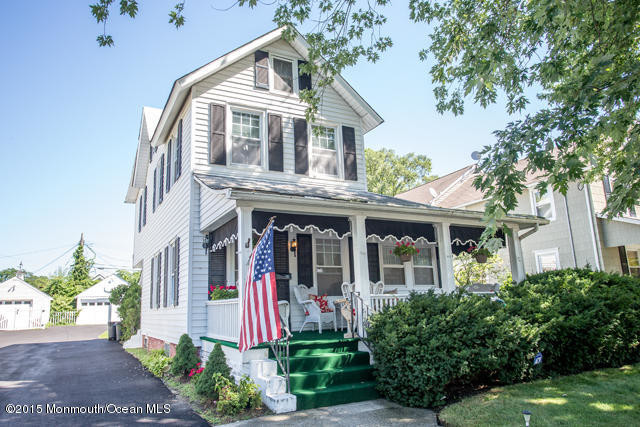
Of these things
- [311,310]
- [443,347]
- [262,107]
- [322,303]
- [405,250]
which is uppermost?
[262,107]

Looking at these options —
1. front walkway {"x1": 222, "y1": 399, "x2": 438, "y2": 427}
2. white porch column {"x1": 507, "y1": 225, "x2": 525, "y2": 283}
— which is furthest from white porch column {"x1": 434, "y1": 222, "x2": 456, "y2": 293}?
front walkway {"x1": 222, "y1": 399, "x2": 438, "y2": 427}

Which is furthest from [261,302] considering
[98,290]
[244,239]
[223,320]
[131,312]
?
[98,290]

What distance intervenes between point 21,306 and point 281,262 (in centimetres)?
3463

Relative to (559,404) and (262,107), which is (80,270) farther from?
(559,404)

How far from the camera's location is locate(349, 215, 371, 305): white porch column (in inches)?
305

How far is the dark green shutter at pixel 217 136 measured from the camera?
Result: 9.56 m

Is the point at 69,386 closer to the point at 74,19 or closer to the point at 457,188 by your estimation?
the point at 74,19

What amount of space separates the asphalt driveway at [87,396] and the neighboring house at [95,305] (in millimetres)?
26586

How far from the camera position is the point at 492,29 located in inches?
247

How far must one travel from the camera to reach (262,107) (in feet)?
34.2

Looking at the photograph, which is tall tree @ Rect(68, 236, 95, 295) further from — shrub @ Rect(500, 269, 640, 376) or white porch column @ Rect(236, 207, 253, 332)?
shrub @ Rect(500, 269, 640, 376)

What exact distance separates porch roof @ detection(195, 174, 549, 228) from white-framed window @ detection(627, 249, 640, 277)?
790 centimetres

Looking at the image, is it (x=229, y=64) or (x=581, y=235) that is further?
(x=581, y=235)

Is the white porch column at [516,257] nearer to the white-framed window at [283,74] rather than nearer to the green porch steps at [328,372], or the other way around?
the green porch steps at [328,372]
